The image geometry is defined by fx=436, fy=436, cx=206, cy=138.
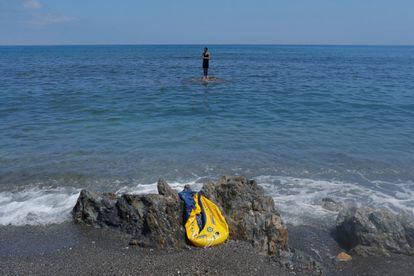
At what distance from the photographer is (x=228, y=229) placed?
8.95 m

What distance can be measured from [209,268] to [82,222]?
11.7 feet

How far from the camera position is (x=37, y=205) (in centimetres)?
1120

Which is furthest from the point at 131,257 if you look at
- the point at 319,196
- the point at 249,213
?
the point at 319,196

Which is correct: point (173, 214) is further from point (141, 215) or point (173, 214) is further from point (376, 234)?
point (376, 234)

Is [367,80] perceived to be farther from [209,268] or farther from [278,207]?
[209,268]

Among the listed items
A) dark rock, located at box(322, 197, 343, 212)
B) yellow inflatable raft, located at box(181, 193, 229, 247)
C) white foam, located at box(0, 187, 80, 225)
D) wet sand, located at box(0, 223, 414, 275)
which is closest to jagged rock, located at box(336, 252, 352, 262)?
wet sand, located at box(0, 223, 414, 275)

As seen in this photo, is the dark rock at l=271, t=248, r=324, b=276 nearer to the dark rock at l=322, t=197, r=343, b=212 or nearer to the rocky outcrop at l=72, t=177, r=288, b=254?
the rocky outcrop at l=72, t=177, r=288, b=254

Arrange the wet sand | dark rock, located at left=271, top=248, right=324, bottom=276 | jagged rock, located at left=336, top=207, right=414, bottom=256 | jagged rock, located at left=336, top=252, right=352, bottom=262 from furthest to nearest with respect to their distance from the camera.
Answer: jagged rock, located at left=336, top=207, right=414, bottom=256, jagged rock, located at left=336, top=252, right=352, bottom=262, dark rock, located at left=271, top=248, right=324, bottom=276, the wet sand

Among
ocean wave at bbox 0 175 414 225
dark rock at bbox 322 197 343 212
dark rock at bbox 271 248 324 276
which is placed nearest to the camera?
dark rock at bbox 271 248 324 276

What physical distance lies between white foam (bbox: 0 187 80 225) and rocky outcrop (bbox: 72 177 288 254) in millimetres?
803

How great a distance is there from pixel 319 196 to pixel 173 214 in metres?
4.99

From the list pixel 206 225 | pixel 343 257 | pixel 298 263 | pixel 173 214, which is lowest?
pixel 343 257

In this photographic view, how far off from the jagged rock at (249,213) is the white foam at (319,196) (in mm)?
1413

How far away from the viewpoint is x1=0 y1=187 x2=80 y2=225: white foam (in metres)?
10.2
